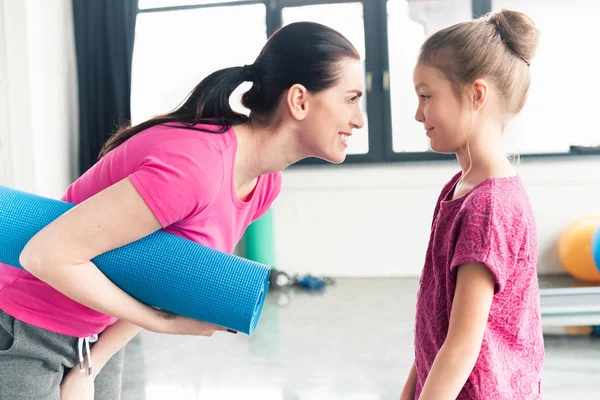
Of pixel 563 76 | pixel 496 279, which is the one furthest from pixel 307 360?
pixel 563 76

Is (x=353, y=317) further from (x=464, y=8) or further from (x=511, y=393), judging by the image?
(x=511, y=393)

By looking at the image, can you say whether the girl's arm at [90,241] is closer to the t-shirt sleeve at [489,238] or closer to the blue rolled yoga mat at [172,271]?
the blue rolled yoga mat at [172,271]

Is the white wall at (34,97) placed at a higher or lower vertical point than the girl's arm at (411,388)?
higher

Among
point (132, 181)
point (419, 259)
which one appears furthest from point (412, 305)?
point (132, 181)

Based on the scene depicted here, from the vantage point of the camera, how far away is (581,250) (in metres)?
4.39

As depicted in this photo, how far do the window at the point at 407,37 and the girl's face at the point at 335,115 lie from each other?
12.0 ft

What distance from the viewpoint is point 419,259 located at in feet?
16.8

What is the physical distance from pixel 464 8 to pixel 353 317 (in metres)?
2.51

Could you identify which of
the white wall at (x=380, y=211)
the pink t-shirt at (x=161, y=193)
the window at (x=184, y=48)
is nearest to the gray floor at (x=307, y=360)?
the white wall at (x=380, y=211)

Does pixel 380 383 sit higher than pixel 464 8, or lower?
lower

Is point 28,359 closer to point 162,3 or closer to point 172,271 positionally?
point 172,271

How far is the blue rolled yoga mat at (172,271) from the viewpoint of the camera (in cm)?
118

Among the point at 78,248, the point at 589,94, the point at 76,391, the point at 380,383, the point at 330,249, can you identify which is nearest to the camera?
the point at 78,248

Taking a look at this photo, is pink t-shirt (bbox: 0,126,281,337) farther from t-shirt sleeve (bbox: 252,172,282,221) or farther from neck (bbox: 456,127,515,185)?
neck (bbox: 456,127,515,185)
